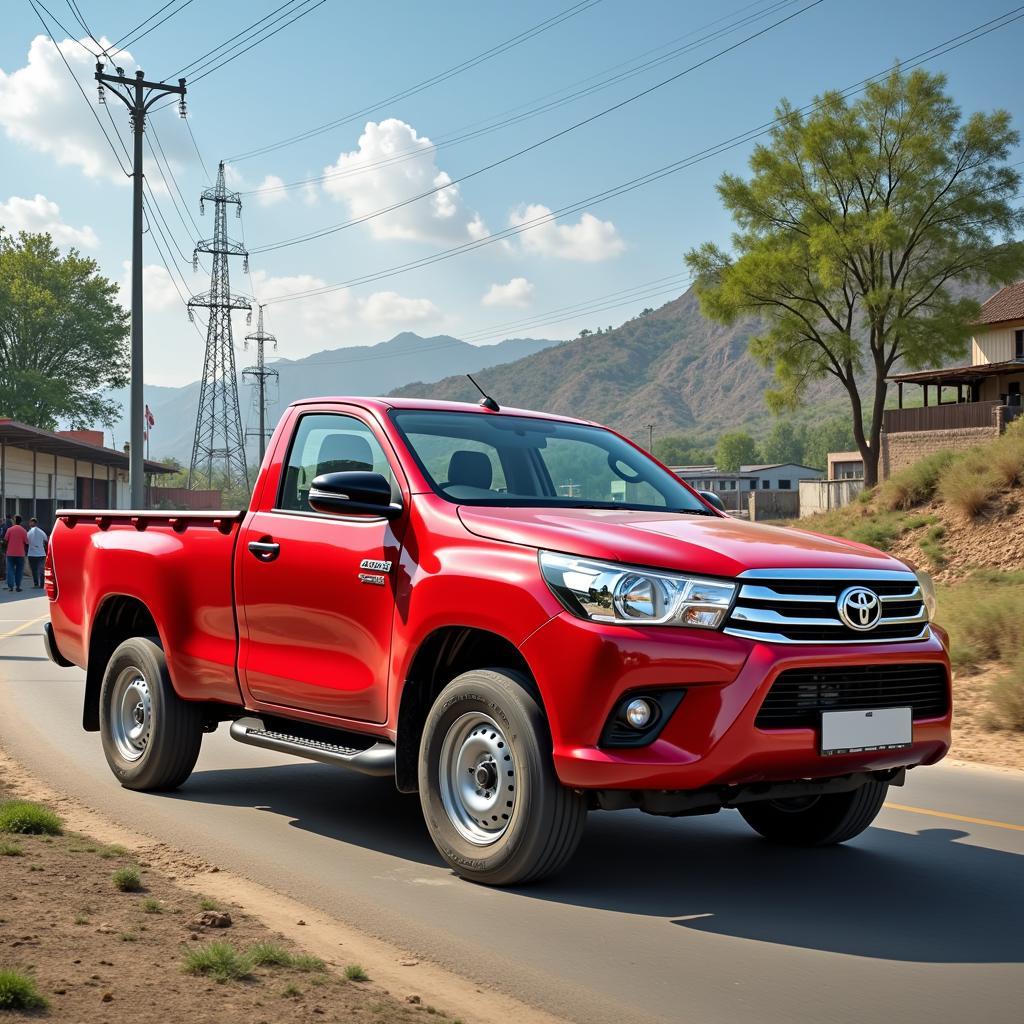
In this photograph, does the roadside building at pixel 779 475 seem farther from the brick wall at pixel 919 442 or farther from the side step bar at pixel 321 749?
the side step bar at pixel 321 749

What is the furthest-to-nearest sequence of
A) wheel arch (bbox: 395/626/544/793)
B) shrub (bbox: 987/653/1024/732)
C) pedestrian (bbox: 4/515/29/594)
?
pedestrian (bbox: 4/515/29/594) → shrub (bbox: 987/653/1024/732) → wheel arch (bbox: 395/626/544/793)

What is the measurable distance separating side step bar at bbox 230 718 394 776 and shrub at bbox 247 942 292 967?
1572 mm

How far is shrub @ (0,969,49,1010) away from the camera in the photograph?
393cm

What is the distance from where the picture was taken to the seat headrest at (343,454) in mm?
6992

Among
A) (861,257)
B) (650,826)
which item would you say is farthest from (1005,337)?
(650,826)

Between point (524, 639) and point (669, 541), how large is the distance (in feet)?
2.30

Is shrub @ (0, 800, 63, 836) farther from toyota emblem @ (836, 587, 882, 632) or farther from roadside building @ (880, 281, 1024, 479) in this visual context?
roadside building @ (880, 281, 1024, 479)

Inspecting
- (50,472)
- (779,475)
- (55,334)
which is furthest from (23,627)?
(779,475)

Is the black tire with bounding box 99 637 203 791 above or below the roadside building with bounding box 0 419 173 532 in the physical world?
below

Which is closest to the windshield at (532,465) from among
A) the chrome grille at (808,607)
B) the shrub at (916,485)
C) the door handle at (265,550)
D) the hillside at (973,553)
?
the door handle at (265,550)

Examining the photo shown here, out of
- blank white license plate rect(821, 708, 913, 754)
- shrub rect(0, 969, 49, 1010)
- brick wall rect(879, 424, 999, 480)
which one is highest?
brick wall rect(879, 424, 999, 480)

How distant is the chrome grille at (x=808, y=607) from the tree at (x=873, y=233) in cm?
5185

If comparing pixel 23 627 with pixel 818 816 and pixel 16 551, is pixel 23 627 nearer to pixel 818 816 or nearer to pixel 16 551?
pixel 16 551

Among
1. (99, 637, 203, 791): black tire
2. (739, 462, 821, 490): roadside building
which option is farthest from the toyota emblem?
(739, 462, 821, 490): roadside building
